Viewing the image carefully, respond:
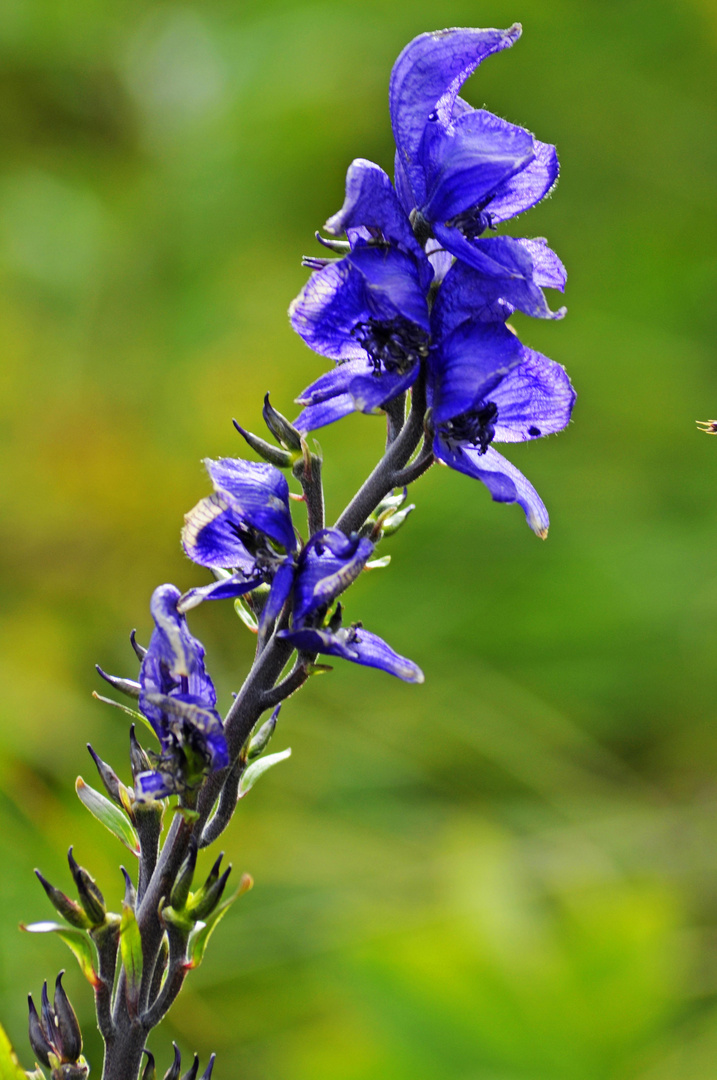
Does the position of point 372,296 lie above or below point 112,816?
above

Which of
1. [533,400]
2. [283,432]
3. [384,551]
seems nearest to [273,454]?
[283,432]

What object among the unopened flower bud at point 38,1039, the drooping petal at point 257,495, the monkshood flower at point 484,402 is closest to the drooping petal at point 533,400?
the monkshood flower at point 484,402

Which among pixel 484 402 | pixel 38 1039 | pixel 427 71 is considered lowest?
pixel 38 1039

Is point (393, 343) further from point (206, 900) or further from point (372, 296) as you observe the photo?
point (206, 900)

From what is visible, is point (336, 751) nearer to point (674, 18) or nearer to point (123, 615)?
point (123, 615)

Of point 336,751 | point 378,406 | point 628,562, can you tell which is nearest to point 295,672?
point 378,406

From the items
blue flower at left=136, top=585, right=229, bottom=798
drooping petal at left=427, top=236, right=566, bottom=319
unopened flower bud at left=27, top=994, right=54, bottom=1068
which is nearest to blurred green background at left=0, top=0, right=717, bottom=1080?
unopened flower bud at left=27, top=994, right=54, bottom=1068

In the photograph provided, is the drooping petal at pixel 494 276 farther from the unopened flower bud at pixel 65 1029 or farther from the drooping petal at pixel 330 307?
the unopened flower bud at pixel 65 1029
